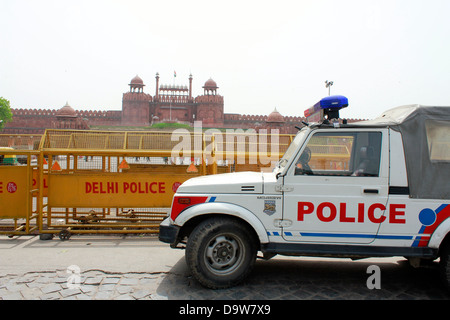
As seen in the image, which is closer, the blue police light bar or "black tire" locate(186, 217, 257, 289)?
"black tire" locate(186, 217, 257, 289)

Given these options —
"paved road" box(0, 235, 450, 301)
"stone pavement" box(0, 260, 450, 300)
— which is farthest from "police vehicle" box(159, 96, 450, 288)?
"paved road" box(0, 235, 450, 301)

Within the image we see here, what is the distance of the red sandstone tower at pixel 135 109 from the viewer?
65.9 m

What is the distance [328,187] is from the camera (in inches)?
140

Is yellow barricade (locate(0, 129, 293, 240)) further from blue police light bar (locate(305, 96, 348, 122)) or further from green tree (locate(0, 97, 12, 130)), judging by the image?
green tree (locate(0, 97, 12, 130))

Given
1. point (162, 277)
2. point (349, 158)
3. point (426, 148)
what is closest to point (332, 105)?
point (349, 158)

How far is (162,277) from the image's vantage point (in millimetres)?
4055

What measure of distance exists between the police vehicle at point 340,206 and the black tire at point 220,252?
0.04 ft

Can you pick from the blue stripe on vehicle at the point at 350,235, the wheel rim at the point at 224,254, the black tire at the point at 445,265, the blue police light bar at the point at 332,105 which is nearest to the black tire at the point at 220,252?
the wheel rim at the point at 224,254

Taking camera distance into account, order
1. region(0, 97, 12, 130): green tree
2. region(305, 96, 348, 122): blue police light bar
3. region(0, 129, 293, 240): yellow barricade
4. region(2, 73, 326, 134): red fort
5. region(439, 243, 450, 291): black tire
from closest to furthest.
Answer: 1. region(439, 243, 450, 291): black tire
2. region(305, 96, 348, 122): blue police light bar
3. region(0, 129, 293, 240): yellow barricade
4. region(0, 97, 12, 130): green tree
5. region(2, 73, 326, 134): red fort

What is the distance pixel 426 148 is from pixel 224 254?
251 cm

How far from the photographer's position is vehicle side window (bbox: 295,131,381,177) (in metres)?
3.59

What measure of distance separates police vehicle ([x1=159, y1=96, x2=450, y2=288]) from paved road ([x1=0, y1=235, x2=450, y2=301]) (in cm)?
40
